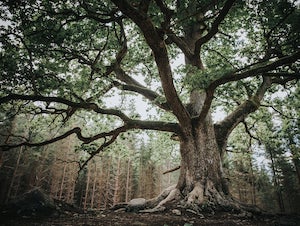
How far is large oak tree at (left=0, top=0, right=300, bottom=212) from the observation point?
5336 mm

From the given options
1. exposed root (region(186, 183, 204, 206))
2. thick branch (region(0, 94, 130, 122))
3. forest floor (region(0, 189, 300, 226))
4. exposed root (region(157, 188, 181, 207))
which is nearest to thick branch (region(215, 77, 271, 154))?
exposed root (region(186, 183, 204, 206))

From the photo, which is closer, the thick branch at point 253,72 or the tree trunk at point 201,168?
the thick branch at point 253,72

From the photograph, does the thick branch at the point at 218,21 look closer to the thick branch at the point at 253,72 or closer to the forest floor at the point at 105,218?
the thick branch at the point at 253,72

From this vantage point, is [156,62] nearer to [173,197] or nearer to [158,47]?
[158,47]

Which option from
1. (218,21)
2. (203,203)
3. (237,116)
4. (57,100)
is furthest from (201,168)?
(57,100)

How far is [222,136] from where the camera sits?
30.1ft

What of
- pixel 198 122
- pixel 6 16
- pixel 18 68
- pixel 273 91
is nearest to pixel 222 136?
pixel 198 122

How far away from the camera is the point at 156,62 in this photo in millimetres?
5590

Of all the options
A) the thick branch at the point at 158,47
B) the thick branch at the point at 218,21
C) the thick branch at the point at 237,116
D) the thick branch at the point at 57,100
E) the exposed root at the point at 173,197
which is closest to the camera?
the thick branch at the point at 158,47

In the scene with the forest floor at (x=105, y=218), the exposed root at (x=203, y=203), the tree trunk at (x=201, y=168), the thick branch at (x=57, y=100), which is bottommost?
the forest floor at (x=105, y=218)

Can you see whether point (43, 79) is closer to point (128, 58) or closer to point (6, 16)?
point (6, 16)

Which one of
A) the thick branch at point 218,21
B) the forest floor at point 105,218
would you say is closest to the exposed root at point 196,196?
the forest floor at point 105,218

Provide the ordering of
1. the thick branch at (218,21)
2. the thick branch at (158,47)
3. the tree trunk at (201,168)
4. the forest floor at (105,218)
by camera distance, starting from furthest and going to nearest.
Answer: the tree trunk at (201,168) < the forest floor at (105,218) < the thick branch at (218,21) < the thick branch at (158,47)

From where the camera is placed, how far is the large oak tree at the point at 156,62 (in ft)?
17.5
